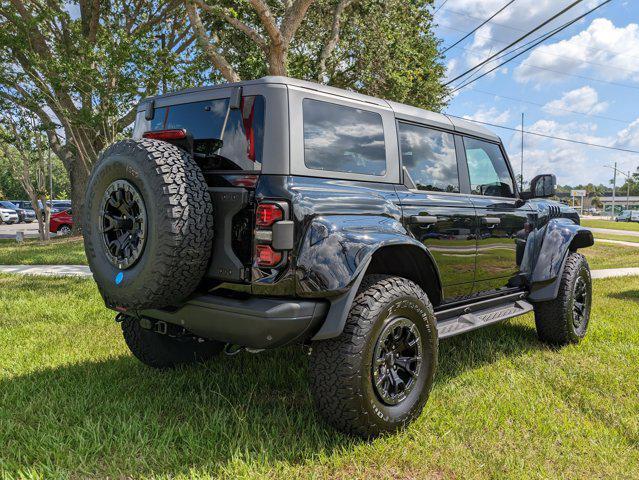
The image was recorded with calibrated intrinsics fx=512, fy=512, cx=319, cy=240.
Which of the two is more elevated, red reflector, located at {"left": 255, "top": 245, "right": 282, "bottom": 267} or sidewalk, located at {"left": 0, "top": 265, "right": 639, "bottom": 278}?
red reflector, located at {"left": 255, "top": 245, "right": 282, "bottom": 267}

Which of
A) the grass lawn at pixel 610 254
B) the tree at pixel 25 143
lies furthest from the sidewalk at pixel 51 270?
the grass lawn at pixel 610 254

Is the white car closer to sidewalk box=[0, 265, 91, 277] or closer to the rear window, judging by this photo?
sidewalk box=[0, 265, 91, 277]

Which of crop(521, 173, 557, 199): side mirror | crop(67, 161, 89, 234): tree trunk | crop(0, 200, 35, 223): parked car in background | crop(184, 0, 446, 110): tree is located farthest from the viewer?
crop(0, 200, 35, 223): parked car in background

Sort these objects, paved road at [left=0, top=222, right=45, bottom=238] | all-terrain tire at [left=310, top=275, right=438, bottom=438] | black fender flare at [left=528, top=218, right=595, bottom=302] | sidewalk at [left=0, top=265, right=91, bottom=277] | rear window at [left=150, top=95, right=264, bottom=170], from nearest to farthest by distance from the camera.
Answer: all-terrain tire at [left=310, top=275, right=438, bottom=438], rear window at [left=150, top=95, right=264, bottom=170], black fender flare at [left=528, top=218, right=595, bottom=302], sidewalk at [left=0, top=265, right=91, bottom=277], paved road at [left=0, top=222, right=45, bottom=238]

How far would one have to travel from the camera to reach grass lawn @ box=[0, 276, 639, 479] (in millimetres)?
2580

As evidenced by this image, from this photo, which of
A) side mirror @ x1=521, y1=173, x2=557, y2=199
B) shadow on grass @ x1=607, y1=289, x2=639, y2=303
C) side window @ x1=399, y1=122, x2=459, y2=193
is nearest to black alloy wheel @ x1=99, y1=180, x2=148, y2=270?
side window @ x1=399, y1=122, x2=459, y2=193

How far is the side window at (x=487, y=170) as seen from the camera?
4.12 m

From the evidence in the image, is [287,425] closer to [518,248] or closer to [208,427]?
[208,427]

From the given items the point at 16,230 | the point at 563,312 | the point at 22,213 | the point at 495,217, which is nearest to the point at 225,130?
the point at 495,217

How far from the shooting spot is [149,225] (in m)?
2.55

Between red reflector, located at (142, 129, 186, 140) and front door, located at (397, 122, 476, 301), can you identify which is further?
front door, located at (397, 122, 476, 301)

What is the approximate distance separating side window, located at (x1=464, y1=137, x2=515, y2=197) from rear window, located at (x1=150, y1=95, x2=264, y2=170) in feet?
6.60

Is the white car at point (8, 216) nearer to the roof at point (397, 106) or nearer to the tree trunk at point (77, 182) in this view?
the tree trunk at point (77, 182)

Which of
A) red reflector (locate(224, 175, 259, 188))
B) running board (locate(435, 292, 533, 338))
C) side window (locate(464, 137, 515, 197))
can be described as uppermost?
side window (locate(464, 137, 515, 197))
